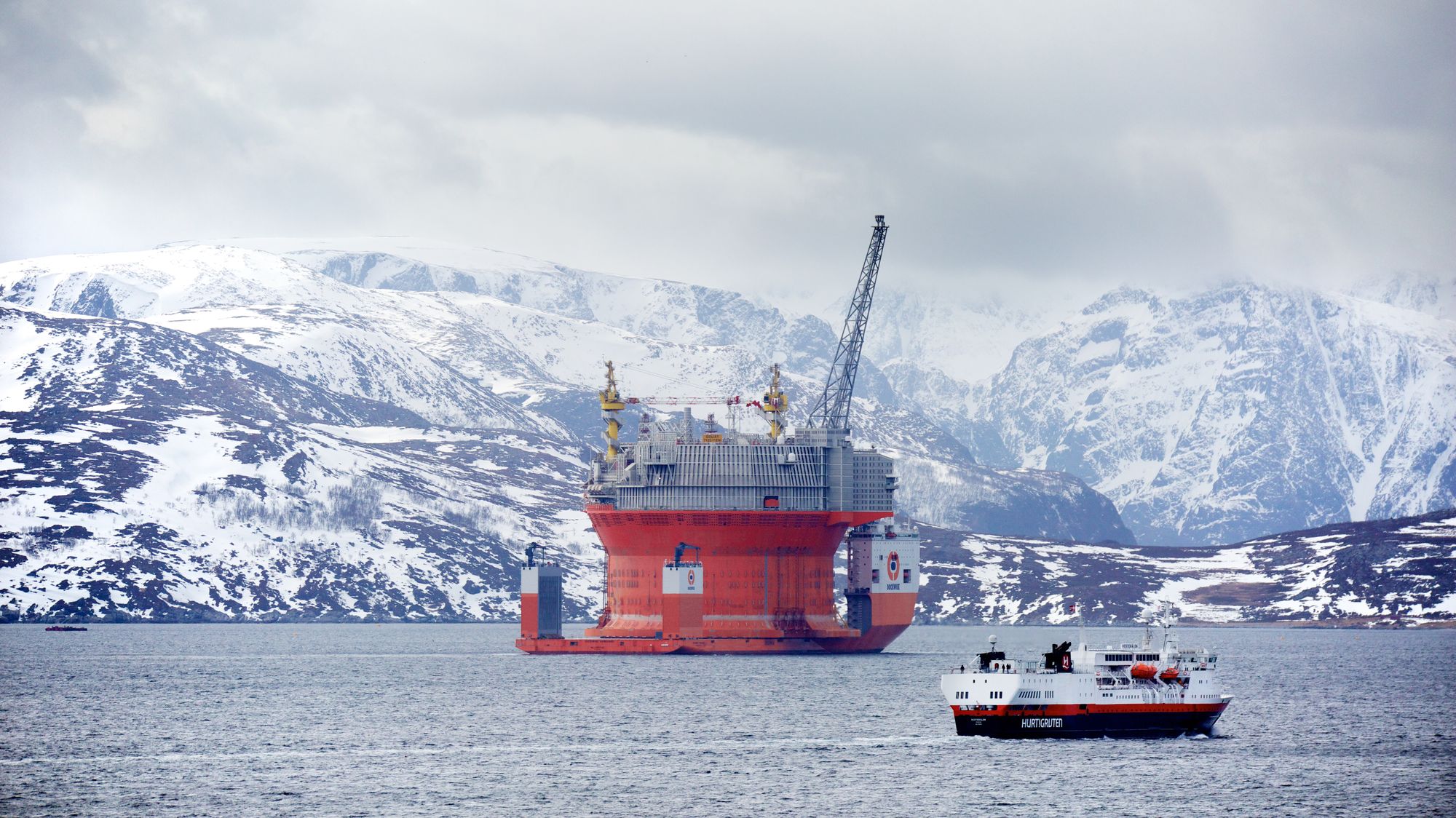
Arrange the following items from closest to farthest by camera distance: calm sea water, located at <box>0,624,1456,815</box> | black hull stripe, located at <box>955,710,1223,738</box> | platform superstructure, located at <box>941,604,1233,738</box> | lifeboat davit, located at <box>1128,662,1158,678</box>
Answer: calm sea water, located at <box>0,624,1456,815</box>, platform superstructure, located at <box>941,604,1233,738</box>, black hull stripe, located at <box>955,710,1223,738</box>, lifeboat davit, located at <box>1128,662,1158,678</box>

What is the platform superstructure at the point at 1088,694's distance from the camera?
14562 cm

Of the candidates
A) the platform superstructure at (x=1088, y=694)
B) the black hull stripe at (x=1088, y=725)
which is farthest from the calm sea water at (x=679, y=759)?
the platform superstructure at (x=1088, y=694)

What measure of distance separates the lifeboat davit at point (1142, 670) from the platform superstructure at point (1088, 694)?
51 mm

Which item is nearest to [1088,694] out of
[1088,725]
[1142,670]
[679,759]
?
[1088,725]

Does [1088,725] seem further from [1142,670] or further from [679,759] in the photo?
[679,759]

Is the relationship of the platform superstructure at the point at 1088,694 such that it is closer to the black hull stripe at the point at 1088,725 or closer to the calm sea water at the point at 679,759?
the black hull stripe at the point at 1088,725

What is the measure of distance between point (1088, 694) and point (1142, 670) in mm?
4370

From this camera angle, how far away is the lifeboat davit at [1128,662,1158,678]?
148 m

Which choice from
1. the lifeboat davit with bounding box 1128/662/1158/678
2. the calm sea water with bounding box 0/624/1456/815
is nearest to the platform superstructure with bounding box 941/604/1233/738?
the lifeboat davit with bounding box 1128/662/1158/678

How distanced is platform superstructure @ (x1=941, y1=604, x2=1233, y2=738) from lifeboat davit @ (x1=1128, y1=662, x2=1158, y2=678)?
51 millimetres

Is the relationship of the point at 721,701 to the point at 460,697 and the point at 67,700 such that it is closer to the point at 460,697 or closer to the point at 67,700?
the point at 460,697

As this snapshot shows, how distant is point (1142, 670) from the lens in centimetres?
14800

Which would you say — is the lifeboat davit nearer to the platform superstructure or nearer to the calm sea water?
the platform superstructure

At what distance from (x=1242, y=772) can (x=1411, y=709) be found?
56845mm
